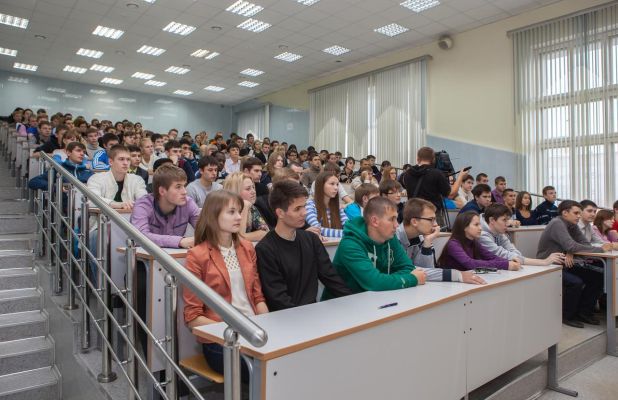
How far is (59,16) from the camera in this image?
862cm

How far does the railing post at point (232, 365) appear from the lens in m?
1.22

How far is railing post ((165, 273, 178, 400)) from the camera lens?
1.64 metres

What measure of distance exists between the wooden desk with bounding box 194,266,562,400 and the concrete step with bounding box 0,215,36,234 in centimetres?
328

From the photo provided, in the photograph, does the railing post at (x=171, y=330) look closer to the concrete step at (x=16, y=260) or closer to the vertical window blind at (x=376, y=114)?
the concrete step at (x=16, y=260)

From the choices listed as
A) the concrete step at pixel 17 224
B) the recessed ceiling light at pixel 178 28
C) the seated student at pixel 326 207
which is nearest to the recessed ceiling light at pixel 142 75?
the recessed ceiling light at pixel 178 28

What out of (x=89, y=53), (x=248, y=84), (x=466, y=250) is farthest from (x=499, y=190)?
(x=89, y=53)

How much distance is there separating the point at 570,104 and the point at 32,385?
347 inches

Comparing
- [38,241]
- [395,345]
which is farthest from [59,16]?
[395,345]

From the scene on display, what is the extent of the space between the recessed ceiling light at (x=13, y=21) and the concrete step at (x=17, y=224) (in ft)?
Answer: 22.7

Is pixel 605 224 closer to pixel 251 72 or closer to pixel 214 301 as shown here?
pixel 214 301

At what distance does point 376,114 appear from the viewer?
11250mm

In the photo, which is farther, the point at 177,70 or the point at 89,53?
the point at 177,70

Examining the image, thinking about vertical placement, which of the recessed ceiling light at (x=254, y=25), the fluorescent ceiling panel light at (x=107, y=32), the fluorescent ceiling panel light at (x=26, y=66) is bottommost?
the recessed ceiling light at (x=254, y=25)

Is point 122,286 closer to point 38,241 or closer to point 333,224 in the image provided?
point 38,241
